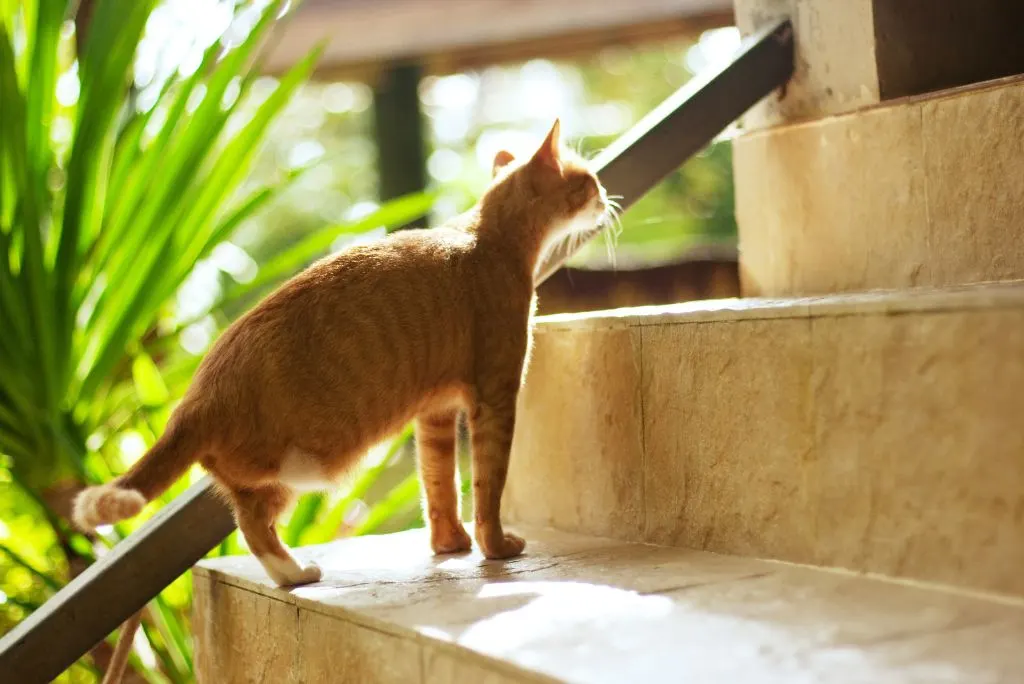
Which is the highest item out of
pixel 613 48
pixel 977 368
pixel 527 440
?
pixel 613 48

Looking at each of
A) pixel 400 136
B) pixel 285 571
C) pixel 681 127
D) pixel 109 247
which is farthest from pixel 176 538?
pixel 400 136

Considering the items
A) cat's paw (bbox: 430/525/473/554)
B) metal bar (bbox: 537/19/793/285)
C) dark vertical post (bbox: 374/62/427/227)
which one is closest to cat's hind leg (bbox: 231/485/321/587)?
cat's paw (bbox: 430/525/473/554)

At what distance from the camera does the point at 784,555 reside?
1437mm

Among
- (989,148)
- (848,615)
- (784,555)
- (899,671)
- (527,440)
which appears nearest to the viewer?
(899,671)

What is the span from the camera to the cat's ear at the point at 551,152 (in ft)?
5.91

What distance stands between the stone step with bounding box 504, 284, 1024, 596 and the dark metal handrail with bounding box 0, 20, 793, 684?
31 centimetres

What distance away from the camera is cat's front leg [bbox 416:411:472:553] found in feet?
5.75

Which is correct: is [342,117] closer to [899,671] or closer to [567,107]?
[567,107]

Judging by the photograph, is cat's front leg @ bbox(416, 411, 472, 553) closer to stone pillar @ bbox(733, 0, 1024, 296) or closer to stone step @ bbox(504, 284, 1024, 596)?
stone step @ bbox(504, 284, 1024, 596)

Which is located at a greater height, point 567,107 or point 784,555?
point 567,107

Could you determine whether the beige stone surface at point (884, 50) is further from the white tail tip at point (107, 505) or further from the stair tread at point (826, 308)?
the white tail tip at point (107, 505)

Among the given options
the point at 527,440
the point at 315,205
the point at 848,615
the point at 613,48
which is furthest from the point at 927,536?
the point at 315,205

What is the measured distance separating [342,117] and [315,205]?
2.81 feet

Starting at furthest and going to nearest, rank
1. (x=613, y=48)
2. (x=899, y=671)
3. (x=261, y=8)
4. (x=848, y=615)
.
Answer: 1. (x=613, y=48)
2. (x=261, y=8)
3. (x=848, y=615)
4. (x=899, y=671)
